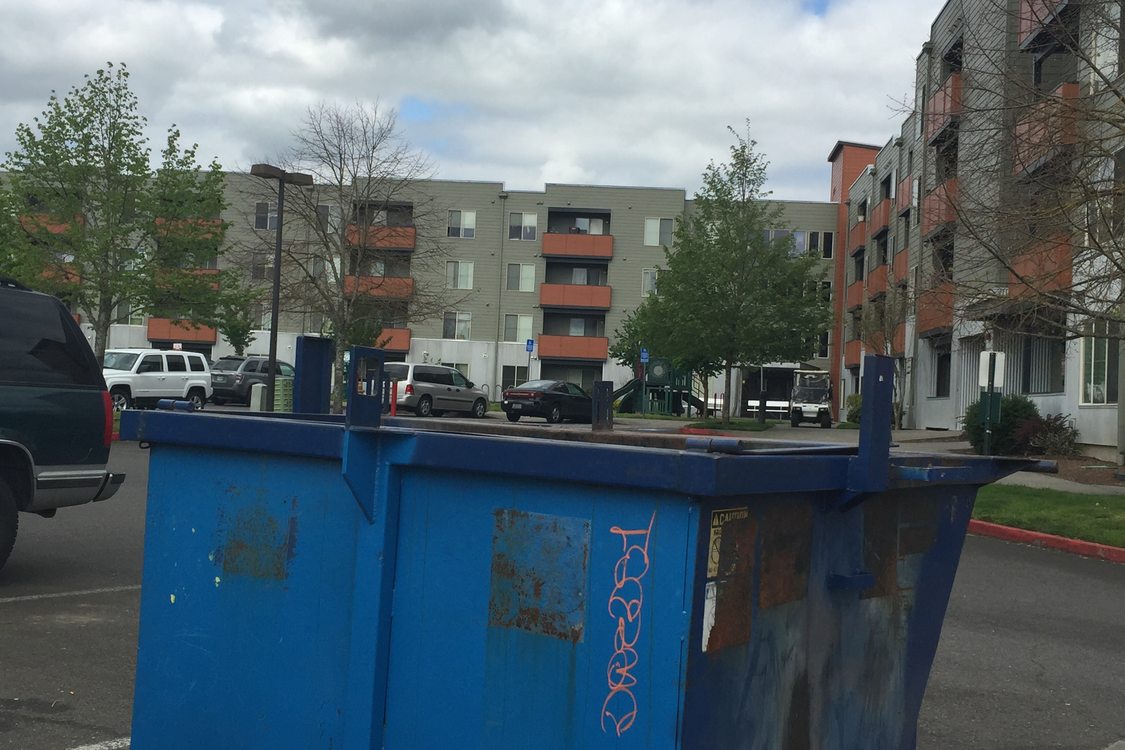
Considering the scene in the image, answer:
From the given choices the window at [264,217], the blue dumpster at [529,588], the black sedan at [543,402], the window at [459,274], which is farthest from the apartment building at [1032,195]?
the window at [264,217]

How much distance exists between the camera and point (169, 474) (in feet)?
11.2

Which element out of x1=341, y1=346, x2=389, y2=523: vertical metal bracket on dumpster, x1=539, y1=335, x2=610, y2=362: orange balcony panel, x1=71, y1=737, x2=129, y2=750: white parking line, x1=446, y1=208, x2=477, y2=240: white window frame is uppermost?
x1=446, y1=208, x2=477, y2=240: white window frame

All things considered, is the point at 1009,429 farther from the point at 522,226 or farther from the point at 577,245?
the point at 522,226

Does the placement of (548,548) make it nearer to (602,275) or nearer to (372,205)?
(372,205)

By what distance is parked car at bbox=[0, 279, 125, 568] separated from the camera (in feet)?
25.4

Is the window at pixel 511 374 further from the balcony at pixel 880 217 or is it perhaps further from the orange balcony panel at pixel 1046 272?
the orange balcony panel at pixel 1046 272

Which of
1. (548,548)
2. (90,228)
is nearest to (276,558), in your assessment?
(548,548)

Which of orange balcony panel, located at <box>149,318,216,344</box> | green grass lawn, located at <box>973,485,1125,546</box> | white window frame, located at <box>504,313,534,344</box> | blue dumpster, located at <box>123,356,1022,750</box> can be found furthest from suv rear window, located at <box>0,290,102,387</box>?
orange balcony panel, located at <box>149,318,216,344</box>

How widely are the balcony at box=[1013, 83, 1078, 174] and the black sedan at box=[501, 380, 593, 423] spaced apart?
2295cm

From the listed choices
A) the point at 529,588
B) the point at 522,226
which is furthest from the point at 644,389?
the point at 529,588

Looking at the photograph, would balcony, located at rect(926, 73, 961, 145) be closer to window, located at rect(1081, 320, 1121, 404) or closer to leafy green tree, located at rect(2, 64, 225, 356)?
window, located at rect(1081, 320, 1121, 404)

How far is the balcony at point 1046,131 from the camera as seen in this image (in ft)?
42.4

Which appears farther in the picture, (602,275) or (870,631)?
(602,275)

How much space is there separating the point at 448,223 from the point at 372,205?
81.6ft
